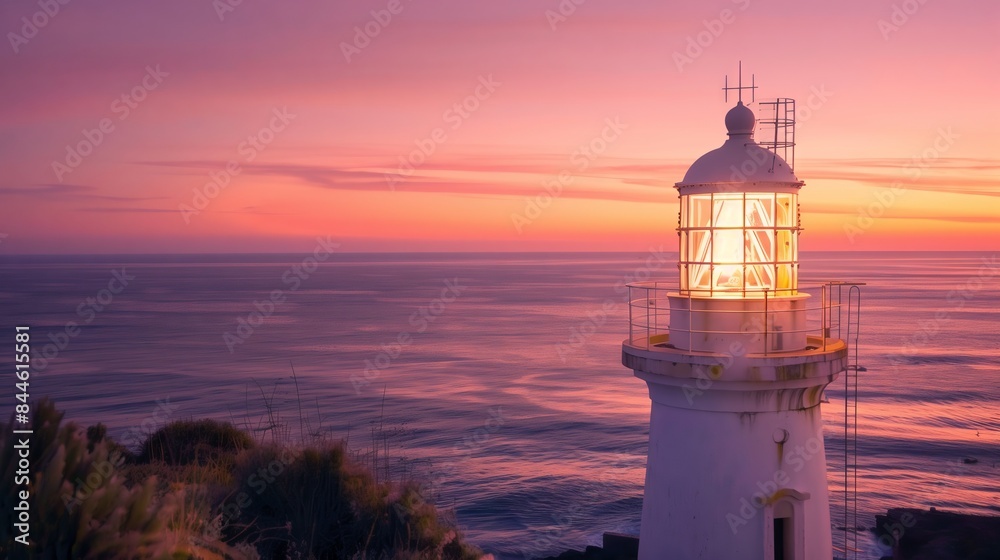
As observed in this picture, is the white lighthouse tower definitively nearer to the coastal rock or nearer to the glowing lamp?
the glowing lamp

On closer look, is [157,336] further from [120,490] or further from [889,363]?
[120,490]

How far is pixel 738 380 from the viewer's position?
6.49 m

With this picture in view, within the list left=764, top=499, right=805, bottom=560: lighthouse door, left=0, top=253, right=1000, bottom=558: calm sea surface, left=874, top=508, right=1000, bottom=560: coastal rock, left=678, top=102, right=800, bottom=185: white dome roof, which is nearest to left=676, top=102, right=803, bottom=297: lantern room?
left=678, top=102, right=800, bottom=185: white dome roof

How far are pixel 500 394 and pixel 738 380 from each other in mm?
23675

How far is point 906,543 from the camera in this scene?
1512cm

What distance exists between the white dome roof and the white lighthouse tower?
11 mm

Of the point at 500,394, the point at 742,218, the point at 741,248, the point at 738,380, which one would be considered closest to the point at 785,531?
the point at 738,380

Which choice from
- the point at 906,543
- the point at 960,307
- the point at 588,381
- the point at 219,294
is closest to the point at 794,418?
the point at 906,543

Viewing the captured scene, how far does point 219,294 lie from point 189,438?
77687 millimetres

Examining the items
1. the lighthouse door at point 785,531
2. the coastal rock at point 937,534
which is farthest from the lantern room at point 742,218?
the coastal rock at point 937,534

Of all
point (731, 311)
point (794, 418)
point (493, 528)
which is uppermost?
point (731, 311)

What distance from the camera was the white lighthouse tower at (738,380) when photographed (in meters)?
6.59

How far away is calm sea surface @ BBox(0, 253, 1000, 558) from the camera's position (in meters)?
18.9

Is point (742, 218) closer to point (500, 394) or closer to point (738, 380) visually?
point (738, 380)
